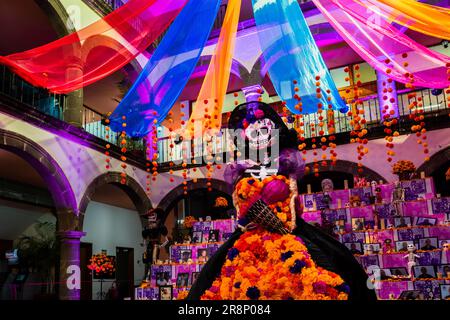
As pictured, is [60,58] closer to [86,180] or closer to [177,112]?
[86,180]

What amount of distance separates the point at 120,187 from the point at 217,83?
669 cm

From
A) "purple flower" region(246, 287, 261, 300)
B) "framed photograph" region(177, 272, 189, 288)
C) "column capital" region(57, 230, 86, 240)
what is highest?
"column capital" region(57, 230, 86, 240)

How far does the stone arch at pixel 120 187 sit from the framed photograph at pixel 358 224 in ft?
17.3

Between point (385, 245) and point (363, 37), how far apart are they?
3313 millimetres

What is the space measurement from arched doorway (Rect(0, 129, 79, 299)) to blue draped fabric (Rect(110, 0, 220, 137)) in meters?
3.68

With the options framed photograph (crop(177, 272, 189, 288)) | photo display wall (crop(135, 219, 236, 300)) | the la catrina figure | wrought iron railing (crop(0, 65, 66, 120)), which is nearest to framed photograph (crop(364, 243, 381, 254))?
photo display wall (crop(135, 219, 236, 300))

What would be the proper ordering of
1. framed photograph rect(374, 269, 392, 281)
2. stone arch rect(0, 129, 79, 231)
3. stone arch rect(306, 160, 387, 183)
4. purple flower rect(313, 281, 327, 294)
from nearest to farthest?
purple flower rect(313, 281, 327, 294) < framed photograph rect(374, 269, 392, 281) < stone arch rect(0, 129, 79, 231) < stone arch rect(306, 160, 387, 183)

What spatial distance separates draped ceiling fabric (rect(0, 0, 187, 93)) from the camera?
4516 millimetres

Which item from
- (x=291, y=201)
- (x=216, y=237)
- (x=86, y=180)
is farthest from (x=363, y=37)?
(x=86, y=180)

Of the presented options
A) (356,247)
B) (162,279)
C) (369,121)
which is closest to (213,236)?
(162,279)

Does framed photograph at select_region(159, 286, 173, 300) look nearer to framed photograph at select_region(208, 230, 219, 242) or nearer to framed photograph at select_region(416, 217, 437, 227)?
framed photograph at select_region(208, 230, 219, 242)

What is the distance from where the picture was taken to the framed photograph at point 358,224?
24.1ft

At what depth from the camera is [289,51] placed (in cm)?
498
